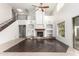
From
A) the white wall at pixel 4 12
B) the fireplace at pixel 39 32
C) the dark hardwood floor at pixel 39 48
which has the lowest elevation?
the dark hardwood floor at pixel 39 48

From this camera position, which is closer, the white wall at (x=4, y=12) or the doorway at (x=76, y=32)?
the doorway at (x=76, y=32)

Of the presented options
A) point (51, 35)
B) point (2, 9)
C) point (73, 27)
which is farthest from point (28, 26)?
point (73, 27)

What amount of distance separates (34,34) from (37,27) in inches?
36.2

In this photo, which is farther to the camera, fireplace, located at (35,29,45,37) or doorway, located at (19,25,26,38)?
fireplace, located at (35,29,45,37)

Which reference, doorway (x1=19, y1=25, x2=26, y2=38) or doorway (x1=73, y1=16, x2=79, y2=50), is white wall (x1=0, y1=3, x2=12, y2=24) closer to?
doorway (x1=19, y1=25, x2=26, y2=38)

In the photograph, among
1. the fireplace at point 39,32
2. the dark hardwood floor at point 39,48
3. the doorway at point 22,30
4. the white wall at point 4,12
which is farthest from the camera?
the fireplace at point 39,32

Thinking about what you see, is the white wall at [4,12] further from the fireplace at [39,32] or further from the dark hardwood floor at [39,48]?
the fireplace at [39,32]

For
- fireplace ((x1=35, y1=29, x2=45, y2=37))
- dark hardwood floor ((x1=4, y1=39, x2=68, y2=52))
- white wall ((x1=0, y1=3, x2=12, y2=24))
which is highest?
white wall ((x1=0, y1=3, x2=12, y2=24))

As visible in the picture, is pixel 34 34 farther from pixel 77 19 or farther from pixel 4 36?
pixel 77 19

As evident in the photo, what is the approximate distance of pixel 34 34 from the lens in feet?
32.3

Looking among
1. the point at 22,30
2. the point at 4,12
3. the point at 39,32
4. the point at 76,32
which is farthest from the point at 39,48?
the point at 39,32

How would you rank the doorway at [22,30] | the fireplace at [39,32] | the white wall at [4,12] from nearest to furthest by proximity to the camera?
the white wall at [4,12], the doorway at [22,30], the fireplace at [39,32]

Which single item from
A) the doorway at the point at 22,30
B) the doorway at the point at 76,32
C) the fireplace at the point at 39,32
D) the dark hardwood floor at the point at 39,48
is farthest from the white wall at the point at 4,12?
the fireplace at the point at 39,32

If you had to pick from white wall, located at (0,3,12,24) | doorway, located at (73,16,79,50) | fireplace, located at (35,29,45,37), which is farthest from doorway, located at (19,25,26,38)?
doorway, located at (73,16,79,50)
